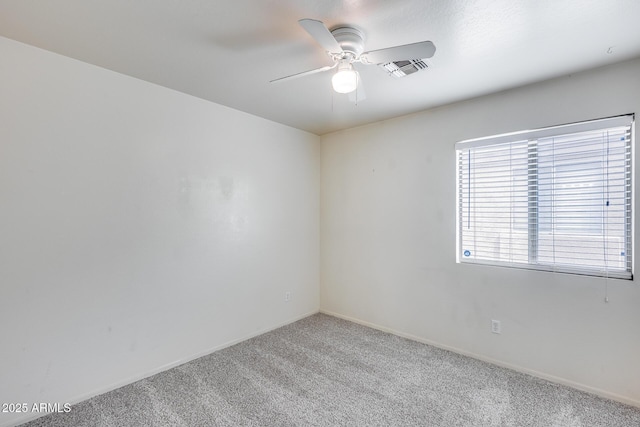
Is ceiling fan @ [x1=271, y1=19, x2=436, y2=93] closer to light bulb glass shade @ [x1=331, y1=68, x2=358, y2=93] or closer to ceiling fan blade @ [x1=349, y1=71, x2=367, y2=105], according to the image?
light bulb glass shade @ [x1=331, y1=68, x2=358, y2=93]

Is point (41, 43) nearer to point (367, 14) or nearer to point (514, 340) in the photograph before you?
point (367, 14)

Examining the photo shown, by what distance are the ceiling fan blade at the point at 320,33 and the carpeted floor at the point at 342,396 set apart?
2367 millimetres

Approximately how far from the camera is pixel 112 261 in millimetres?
2355

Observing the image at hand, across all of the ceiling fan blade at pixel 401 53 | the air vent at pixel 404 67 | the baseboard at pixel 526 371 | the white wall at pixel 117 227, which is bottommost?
the baseboard at pixel 526 371

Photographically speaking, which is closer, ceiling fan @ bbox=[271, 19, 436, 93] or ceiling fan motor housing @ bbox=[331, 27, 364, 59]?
ceiling fan @ bbox=[271, 19, 436, 93]

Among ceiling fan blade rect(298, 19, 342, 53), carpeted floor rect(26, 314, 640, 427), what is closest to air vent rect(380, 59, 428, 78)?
ceiling fan blade rect(298, 19, 342, 53)

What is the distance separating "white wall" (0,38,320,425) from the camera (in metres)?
1.98

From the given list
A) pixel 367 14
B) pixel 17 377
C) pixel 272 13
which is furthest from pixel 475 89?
pixel 17 377

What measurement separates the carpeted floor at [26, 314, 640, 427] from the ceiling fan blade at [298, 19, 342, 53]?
2367 millimetres

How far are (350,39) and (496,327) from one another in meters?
2.76

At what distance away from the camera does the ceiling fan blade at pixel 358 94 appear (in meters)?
2.09

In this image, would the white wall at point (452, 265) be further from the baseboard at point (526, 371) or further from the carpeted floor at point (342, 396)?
the carpeted floor at point (342, 396)

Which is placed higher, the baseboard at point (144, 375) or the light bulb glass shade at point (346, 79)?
the light bulb glass shade at point (346, 79)

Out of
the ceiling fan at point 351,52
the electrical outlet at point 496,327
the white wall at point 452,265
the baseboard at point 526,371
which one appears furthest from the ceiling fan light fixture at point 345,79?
the baseboard at point 526,371
